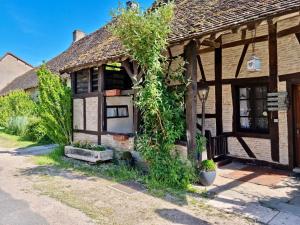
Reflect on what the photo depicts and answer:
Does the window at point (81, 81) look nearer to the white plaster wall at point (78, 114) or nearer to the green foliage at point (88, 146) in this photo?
the white plaster wall at point (78, 114)

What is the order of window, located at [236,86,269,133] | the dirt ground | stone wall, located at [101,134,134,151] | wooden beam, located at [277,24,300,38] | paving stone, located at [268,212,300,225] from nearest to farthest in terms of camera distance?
paving stone, located at [268,212,300,225] → the dirt ground → wooden beam, located at [277,24,300,38] → window, located at [236,86,269,133] → stone wall, located at [101,134,134,151]

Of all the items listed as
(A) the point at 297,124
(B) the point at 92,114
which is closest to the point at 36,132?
(B) the point at 92,114

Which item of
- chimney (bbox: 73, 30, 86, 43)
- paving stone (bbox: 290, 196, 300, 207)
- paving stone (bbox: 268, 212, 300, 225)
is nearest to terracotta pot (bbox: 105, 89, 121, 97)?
→ paving stone (bbox: 290, 196, 300, 207)

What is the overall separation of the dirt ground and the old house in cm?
167

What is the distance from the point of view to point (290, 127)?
286 inches

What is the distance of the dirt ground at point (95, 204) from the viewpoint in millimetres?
4723

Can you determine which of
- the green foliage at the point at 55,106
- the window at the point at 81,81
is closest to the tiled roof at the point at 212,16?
the window at the point at 81,81

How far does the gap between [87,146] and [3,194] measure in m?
3.50

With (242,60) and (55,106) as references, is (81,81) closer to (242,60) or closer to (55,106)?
(55,106)

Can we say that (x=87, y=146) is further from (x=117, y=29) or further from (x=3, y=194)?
(x=117, y=29)

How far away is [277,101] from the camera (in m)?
7.45

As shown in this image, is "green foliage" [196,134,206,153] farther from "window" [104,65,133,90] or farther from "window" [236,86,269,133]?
"window" [104,65,133,90]

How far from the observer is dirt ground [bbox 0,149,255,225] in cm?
472

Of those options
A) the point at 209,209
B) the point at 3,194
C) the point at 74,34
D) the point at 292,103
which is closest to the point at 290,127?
the point at 292,103
